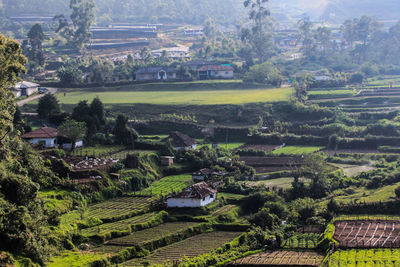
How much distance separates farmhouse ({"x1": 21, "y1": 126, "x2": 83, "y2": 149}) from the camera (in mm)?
52188

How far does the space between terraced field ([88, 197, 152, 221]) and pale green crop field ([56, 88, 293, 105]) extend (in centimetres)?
2904

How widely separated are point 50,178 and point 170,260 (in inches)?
474

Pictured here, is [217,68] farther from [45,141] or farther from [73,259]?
[73,259]

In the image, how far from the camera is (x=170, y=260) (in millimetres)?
34094

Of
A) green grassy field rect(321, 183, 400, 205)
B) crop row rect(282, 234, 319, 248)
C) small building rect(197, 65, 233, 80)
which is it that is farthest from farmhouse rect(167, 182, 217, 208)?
small building rect(197, 65, 233, 80)

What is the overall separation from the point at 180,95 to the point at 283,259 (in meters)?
45.8

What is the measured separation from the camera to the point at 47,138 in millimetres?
52531

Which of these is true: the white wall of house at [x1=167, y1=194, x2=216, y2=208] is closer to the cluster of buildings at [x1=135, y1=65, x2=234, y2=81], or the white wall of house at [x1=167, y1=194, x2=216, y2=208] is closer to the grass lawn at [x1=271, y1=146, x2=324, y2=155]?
the grass lawn at [x1=271, y1=146, x2=324, y2=155]

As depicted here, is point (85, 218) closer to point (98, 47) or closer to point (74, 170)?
point (74, 170)

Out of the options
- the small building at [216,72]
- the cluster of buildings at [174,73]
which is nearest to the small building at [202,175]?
the cluster of buildings at [174,73]

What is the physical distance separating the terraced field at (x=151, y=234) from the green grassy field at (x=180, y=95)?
33.4 meters

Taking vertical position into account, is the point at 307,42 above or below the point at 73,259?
above

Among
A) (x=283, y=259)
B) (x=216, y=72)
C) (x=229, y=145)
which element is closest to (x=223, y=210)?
(x=283, y=259)

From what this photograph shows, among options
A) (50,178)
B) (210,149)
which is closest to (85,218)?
(50,178)
